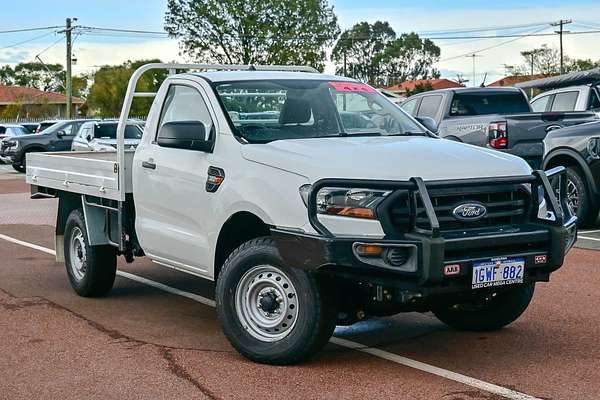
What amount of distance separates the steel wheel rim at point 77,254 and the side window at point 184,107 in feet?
5.64

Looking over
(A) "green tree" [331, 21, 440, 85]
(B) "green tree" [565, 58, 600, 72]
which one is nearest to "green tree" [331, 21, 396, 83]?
(A) "green tree" [331, 21, 440, 85]

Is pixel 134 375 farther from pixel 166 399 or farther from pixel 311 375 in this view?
pixel 311 375

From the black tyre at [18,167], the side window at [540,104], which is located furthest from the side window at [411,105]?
the black tyre at [18,167]

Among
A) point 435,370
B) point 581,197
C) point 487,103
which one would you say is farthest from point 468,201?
point 487,103

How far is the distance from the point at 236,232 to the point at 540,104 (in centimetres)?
1141

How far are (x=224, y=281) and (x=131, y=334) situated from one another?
129cm

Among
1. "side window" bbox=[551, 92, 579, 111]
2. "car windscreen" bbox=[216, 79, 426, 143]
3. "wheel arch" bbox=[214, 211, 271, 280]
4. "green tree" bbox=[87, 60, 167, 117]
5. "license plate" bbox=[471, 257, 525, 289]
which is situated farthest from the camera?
"green tree" bbox=[87, 60, 167, 117]

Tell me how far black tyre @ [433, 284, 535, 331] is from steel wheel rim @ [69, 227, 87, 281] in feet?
11.0

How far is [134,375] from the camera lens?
6.02m

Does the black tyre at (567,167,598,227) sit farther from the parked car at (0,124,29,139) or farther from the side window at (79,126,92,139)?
the parked car at (0,124,29,139)

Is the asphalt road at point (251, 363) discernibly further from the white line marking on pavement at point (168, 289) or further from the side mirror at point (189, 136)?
the side mirror at point (189, 136)

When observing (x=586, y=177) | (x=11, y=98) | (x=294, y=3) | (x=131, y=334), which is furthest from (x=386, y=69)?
(x=131, y=334)

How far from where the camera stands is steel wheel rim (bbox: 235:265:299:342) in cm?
603

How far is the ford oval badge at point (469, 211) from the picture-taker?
576 cm
